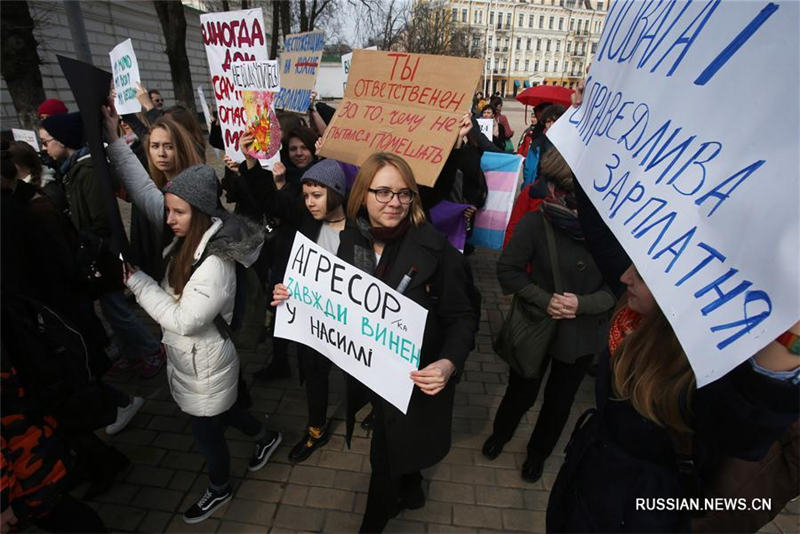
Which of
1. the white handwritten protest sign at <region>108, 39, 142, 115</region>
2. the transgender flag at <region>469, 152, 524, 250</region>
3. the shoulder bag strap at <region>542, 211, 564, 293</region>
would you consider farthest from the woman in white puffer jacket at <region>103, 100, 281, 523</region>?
the transgender flag at <region>469, 152, 524, 250</region>

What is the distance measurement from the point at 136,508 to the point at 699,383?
2870 millimetres

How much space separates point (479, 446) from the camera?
9.34 ft

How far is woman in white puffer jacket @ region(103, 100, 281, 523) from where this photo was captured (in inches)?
72.7

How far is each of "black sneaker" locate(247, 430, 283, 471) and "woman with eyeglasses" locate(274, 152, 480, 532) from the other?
982mm

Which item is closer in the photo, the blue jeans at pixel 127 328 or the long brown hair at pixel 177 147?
the long brown hair at pixel 177 147

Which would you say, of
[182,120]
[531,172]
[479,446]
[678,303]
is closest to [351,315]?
[678,303]

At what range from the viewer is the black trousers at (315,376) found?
2.54 metres

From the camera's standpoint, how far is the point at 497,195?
4.43 metres

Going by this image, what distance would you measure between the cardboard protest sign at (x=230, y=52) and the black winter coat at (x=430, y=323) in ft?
6.72

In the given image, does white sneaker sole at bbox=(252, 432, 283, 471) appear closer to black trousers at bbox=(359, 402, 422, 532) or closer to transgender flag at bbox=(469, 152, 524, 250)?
black trousers at bbox=(359, 402, 422, 532)

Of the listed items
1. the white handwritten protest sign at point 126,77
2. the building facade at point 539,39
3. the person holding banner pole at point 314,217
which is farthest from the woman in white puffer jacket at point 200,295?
the building facade at point 539,39

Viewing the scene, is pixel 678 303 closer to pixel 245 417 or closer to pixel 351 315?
pixel 351 315

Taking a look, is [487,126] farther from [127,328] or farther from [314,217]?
[127,328]

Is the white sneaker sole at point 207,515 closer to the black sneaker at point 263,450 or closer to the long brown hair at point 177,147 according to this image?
the black sneaker at point 263,450
